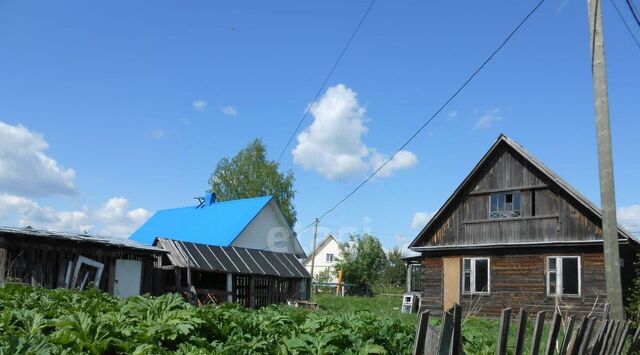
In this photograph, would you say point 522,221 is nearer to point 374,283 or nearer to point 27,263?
point 27,263

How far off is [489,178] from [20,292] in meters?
20.4

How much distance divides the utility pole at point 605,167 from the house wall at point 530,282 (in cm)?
1263

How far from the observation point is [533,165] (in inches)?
901

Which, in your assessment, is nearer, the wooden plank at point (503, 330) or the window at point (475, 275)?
the wooden plank at point (503, 330)

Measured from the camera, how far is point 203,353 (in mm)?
3924

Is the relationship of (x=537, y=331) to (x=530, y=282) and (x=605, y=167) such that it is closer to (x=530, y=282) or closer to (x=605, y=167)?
(x=605, y=167)

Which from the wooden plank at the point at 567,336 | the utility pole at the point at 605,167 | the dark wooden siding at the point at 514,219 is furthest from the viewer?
the dark wooden siding at the point at 514,219

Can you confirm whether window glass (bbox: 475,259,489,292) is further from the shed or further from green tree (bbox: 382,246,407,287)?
green tree (bbox: 382,246,407,287)

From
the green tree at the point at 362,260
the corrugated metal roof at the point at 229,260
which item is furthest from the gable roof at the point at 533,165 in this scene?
the green tree at the point at 362,260

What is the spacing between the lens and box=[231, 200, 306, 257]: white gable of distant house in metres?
32.6

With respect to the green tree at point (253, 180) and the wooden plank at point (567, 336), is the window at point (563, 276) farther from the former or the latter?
the green tree at point (253, 180)

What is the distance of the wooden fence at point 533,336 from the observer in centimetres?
371

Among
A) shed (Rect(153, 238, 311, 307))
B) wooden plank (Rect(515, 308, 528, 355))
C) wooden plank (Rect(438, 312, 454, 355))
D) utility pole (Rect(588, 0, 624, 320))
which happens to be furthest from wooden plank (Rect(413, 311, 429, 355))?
shed (Rect(153, 238, 311, 307))

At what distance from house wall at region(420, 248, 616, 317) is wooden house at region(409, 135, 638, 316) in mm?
35
